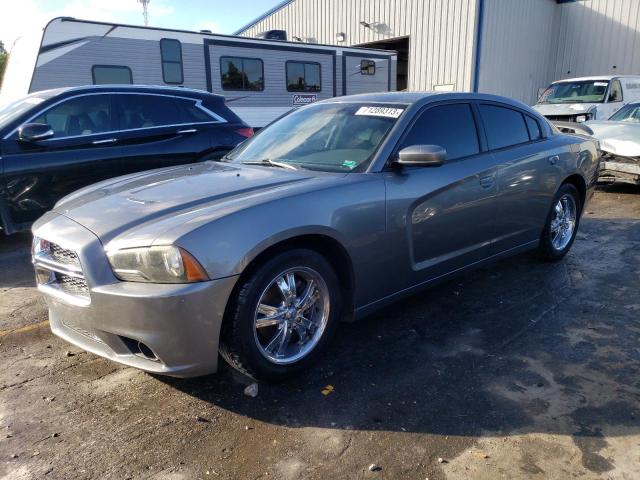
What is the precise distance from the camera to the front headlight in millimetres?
2520

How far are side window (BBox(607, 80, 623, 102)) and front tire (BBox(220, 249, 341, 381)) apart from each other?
13.4 metres

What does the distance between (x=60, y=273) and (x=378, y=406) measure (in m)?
1.89

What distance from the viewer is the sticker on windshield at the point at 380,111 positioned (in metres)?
3.72

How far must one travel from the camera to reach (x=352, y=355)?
3418 mm

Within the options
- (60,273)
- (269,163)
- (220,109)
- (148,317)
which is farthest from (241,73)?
(148,317)

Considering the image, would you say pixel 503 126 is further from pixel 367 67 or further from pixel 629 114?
pixel 367 67

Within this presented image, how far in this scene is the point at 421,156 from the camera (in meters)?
3.32

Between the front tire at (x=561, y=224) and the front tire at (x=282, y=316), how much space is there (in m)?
2.81

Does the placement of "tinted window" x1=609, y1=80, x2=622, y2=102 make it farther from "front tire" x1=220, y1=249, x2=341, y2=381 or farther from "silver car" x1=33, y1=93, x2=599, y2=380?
"front tire" x1=220, y1=249, x2=341, y2=381

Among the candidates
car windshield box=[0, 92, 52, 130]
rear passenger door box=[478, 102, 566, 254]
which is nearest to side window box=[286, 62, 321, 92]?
car windshield box=[0, 92, 52, 130]

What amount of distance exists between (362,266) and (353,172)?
2.02 ft

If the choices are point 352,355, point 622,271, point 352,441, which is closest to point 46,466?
point 352,441

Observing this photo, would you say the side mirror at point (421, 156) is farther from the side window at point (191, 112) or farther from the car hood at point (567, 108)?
the car hood at point (567, 108)

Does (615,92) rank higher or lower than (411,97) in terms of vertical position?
higher
